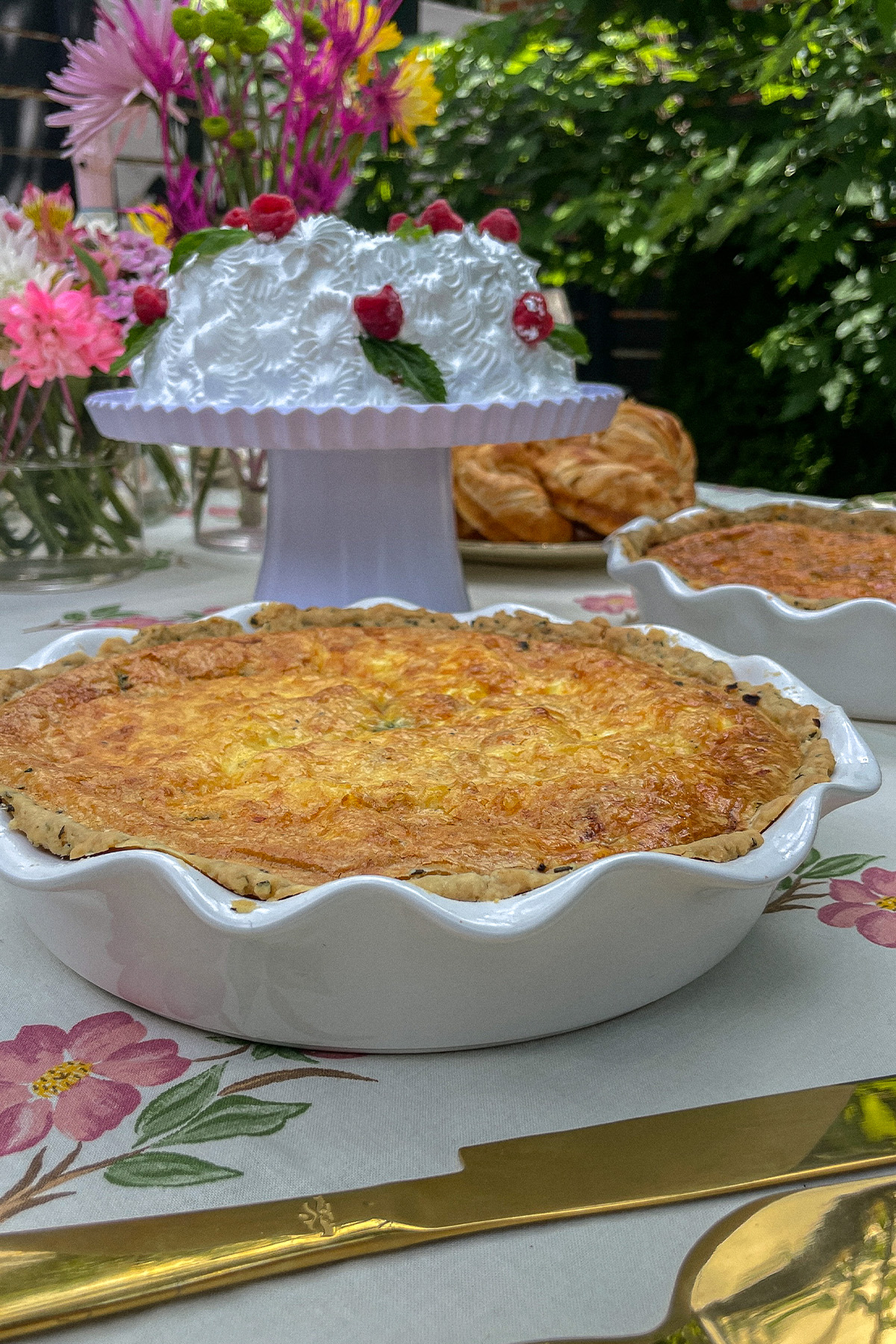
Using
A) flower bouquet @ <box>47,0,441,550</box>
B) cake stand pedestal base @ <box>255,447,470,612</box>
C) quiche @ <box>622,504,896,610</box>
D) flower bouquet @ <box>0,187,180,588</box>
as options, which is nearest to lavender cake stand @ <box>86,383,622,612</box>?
cake stand pedestal base @ <box>255,447,470,612</box>

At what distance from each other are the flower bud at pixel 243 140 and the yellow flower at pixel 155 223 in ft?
0.47

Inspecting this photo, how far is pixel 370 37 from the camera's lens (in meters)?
1.68

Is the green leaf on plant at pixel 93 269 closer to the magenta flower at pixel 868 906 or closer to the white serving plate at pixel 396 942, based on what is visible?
the white serving plate at pixel 396 942

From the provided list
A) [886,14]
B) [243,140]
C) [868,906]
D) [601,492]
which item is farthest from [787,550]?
[886,14]

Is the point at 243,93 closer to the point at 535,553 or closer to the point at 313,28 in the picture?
the point at 313,28

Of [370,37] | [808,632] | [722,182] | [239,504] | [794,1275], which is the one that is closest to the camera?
[794,1275]

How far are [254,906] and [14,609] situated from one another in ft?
4.19

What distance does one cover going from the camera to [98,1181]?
597 mm

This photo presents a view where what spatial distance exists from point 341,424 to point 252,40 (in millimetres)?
647

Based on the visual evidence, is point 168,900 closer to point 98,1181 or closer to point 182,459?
point 98,1181

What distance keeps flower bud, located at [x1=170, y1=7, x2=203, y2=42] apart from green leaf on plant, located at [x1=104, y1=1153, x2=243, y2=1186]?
147cm

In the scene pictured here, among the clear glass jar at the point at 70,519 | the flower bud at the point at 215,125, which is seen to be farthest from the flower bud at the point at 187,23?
the clear glass jar at the point at 70,519

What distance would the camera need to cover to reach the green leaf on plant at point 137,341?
1.57 meters

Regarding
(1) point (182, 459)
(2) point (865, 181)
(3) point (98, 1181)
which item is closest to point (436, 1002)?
(3) point (98, 1181)
